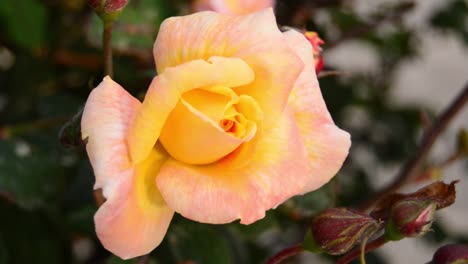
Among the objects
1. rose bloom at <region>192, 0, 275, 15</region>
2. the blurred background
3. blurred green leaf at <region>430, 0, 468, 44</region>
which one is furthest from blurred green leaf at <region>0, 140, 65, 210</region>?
blurred green leaf at <region>430, 0, 468, 44</region>

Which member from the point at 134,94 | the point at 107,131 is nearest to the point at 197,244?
the point at 134,94

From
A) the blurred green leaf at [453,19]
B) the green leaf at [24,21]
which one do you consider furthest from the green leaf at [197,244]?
the blurred green leaf at [453,19]

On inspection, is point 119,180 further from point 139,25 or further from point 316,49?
point 139,25

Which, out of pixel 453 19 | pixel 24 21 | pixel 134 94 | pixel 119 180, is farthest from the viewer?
pixel 453 19

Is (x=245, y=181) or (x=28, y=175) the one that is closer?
(x=245, y=181)

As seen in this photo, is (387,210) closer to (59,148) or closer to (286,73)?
(286,73)

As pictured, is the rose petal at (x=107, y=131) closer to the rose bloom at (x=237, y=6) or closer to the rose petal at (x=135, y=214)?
the rose petal at (x=135, y=214)

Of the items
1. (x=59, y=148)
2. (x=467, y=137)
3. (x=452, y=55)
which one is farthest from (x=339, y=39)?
(x=452, y=55)

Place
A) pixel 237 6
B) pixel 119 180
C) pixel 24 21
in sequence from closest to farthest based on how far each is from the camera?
pixel 119 180 < pixel 237 6 < pixel 24 21
